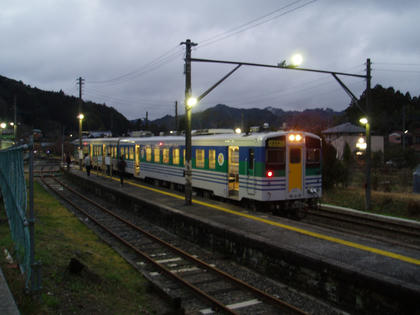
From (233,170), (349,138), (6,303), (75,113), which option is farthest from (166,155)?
(75,113)

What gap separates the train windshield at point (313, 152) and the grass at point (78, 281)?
717 cm

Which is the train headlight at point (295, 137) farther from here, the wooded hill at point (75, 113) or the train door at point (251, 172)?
the wooded hill at point (75, 113)

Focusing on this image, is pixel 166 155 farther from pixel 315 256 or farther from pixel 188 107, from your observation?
pixel 315 256

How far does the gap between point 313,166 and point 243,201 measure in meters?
2.76

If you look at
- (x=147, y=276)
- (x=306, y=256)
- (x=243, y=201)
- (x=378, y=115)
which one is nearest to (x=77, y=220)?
(x=243, y=201)

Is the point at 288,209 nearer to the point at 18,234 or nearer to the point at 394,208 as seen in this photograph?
the point at 394,208

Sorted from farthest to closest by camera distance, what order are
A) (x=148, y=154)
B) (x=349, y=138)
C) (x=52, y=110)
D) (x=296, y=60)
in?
1. (x=52, y=110)
2. (x=349, y=138)
3. (x=148, y=154)
4. (x=296, y=60)

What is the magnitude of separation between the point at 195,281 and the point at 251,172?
17.1 feet

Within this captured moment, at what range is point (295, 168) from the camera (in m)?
12.5

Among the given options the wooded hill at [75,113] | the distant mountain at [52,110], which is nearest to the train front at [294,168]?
the wooded hill at [75,113]

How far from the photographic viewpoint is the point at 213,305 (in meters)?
6.46

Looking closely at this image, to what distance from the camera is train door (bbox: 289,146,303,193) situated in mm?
12391

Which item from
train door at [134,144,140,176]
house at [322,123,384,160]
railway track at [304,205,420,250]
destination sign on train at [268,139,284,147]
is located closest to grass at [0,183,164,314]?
destination sign on train at [268,139,284,147]

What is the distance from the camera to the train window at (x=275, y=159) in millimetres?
11852
